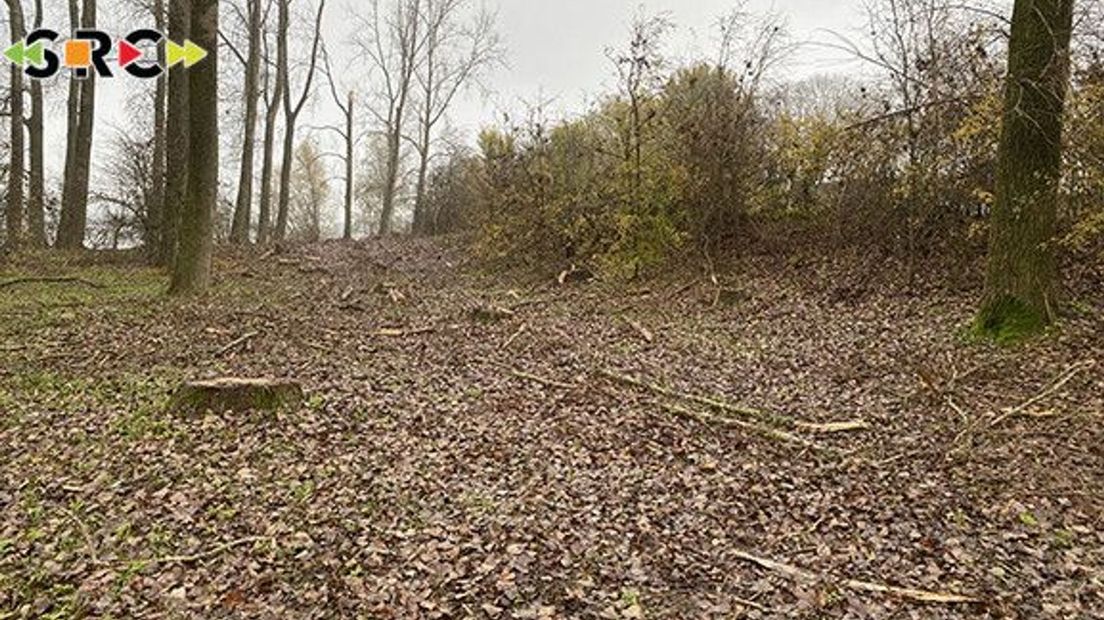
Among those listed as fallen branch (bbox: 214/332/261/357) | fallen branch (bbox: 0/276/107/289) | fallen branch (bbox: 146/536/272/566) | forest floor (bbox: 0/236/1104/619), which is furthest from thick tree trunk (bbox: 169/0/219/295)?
fallen branch (bbox: 146/536/272/566)

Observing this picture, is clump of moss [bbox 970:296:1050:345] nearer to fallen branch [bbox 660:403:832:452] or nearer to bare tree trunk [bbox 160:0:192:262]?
fallen branch [bbox 660:403:832:452]

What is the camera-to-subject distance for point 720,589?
388cm

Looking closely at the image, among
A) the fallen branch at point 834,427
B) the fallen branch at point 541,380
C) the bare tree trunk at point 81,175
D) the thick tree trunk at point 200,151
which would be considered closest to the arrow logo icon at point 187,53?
the thick tree trunk at point 200,151

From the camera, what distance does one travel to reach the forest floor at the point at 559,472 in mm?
3861

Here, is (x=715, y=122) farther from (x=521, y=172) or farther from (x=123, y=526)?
(x=123, y=526)

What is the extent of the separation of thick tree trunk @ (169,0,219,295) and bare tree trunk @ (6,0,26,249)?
5.45 m

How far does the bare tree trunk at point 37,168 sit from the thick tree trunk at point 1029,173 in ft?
55.6

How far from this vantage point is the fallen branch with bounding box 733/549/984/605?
3.71 meters

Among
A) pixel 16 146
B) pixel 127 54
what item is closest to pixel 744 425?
pixel 16 146

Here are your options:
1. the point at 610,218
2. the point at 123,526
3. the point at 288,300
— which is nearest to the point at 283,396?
the point at 123,526

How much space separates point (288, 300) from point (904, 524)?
9.74m

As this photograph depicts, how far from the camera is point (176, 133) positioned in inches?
493

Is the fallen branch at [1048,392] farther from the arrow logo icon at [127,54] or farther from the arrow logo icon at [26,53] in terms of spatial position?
the arrow logo icon at [26,53]

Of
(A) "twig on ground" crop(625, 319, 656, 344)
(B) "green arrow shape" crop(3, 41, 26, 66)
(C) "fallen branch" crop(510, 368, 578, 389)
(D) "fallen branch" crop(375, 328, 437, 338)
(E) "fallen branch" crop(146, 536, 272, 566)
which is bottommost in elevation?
(E) "fallen branch" crop(146, 536, 272, 566)
